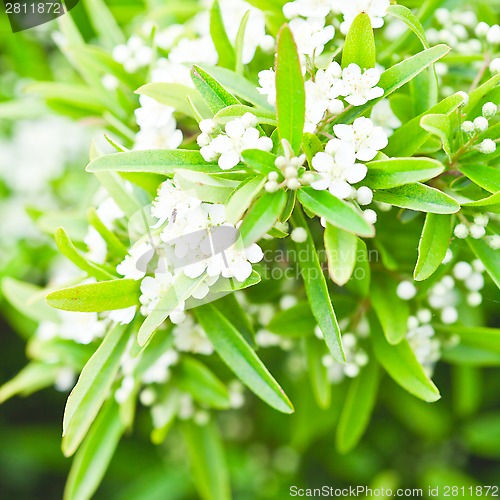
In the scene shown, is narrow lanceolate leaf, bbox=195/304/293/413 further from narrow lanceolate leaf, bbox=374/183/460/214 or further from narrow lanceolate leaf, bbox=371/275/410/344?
narrow lanceolate leaf, bbox=374/183/460/214

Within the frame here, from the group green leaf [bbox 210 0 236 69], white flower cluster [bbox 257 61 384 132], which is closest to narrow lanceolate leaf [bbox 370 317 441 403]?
white flower cluster [bbox 257 61 384 132]

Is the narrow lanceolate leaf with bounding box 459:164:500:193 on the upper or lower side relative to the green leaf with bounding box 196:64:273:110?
lower

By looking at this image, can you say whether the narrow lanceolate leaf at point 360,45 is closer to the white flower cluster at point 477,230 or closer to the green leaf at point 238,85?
the green leaf at point 238,85

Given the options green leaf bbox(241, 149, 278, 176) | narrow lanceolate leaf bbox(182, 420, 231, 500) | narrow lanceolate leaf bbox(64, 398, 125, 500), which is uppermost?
green leaf bbox(241, 149, 278, 176)

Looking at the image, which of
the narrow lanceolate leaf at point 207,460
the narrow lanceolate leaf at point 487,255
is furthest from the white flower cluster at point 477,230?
the narrow lanceolate leaf at point 207,460

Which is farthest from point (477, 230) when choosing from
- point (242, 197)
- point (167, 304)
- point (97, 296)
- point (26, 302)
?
point (26, 302)

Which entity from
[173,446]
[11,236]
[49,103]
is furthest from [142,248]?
[173,446]
